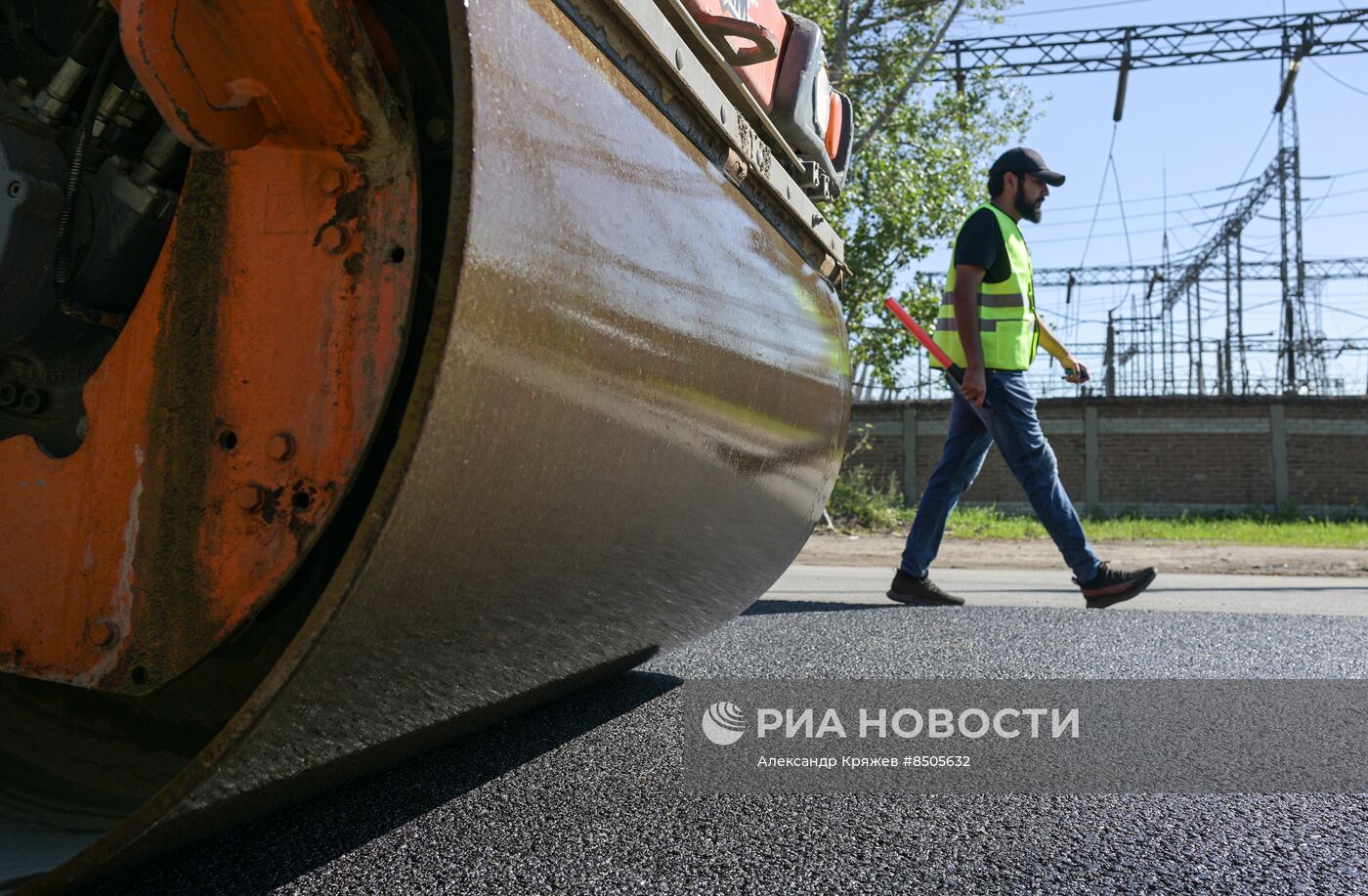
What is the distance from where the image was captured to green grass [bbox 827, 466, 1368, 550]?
12.1 m

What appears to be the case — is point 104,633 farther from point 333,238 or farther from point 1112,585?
point 1112,585

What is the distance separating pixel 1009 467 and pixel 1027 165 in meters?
1.27

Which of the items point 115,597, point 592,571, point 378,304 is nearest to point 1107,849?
point 592,571

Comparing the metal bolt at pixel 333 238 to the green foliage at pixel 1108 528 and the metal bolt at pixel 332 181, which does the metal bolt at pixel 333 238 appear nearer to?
the metal bolt at pixel 332 181

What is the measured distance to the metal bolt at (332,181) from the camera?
107 cm

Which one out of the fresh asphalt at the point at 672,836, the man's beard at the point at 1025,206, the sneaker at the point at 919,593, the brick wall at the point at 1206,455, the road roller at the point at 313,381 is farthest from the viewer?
the brick wall at the point at 1206,455

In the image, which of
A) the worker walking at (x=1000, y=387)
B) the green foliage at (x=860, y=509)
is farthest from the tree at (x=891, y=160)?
the worker walking at (x=1000, y=387)

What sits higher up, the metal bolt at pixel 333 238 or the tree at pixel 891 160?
the tree at pixel 891 160

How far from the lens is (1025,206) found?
4211 mm

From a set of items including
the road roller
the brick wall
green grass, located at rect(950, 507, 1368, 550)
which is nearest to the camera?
the road roller

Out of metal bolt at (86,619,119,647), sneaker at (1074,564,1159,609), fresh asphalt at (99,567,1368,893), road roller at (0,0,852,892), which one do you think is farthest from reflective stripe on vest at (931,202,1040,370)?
metal bolt at (86,619,119,647)

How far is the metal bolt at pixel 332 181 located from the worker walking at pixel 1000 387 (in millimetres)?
2955

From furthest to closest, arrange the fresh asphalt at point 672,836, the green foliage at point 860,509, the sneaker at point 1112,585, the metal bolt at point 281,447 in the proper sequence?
the green foliage at point 860,509
the sneaker at point 1112,585
the fresh asphalt at point 672,836
the metal bolt at point 281,447

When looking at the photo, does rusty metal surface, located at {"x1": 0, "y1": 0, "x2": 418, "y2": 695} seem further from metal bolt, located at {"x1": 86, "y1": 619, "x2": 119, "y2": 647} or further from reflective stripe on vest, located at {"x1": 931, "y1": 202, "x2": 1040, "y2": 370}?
reflective stripe on vest, located at {"x1": 931, "y1": 202, "x2": 1040, "y2": 370}
